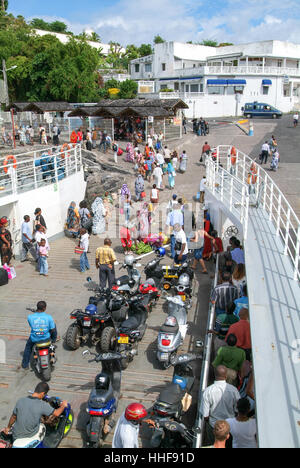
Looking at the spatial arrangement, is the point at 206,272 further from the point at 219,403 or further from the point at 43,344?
the point at 219,403

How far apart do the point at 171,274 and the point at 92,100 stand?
134ft

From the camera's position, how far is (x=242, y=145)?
96.0 ft

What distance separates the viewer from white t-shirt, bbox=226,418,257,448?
459 cm

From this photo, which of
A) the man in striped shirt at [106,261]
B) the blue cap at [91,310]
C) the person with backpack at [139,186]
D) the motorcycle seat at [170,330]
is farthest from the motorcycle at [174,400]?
the person with backpack at [139,186]

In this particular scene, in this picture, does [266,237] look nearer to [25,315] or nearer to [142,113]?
[25,315]

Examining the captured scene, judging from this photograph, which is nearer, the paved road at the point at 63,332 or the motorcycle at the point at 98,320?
the paved road at the point at 63,332

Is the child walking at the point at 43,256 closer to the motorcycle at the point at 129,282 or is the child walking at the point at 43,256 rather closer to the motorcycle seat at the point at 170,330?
the motorcycle at the point at 129,282

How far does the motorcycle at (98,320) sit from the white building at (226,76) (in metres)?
37.8

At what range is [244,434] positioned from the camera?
4.60 meters

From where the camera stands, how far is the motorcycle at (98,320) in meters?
7.80

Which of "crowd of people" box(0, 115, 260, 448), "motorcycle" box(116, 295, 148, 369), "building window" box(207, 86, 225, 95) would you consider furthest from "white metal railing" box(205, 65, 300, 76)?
"motorcycle" box(116, 295, 148, 369)

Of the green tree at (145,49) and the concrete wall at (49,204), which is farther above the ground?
the green tree at (145,49)

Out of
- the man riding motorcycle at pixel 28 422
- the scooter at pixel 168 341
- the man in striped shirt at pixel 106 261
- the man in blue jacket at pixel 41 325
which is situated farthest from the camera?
the man in striped shirt at pixel 106 261

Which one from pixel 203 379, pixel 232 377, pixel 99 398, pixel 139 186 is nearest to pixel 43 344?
pixel 99 398
